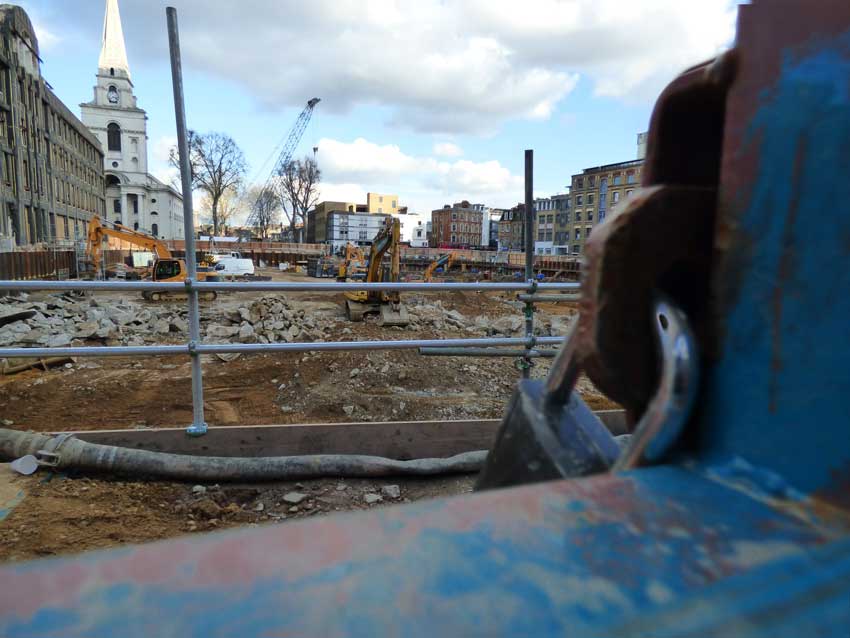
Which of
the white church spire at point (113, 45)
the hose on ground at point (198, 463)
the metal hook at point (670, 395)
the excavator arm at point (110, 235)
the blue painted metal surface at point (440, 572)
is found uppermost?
the white church spire at point (113, 45)

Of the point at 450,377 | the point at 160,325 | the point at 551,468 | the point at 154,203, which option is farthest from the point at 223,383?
the point at 154,203

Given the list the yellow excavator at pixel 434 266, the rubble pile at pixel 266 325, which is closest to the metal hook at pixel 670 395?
the rubble pile at pixel 266 325

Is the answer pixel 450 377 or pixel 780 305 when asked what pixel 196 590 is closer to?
pixel 780 305

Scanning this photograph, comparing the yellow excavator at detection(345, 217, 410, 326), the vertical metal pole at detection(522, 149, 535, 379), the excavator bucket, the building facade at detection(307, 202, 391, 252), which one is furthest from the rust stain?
the building facade at detection(307, 202, 391, 252)

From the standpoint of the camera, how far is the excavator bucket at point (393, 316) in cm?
1526

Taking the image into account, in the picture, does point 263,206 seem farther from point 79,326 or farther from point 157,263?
point 79,326

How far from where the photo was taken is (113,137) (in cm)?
8406

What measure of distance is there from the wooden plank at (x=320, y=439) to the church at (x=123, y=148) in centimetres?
8795

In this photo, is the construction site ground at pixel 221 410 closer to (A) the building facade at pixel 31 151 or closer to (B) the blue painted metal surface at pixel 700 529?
(B) the blue painted metal surface at pixel 700 529

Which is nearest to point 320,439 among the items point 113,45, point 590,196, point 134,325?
point 134,325

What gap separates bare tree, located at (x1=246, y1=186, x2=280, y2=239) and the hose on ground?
85.2 meters

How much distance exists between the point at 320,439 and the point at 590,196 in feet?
258

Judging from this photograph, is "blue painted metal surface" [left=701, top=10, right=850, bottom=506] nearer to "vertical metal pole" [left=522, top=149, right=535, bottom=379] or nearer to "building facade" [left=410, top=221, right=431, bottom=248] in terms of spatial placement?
"vertical metal pole" [left=522, top=149, right=535, bottom=379]

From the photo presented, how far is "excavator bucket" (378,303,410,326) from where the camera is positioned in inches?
601
